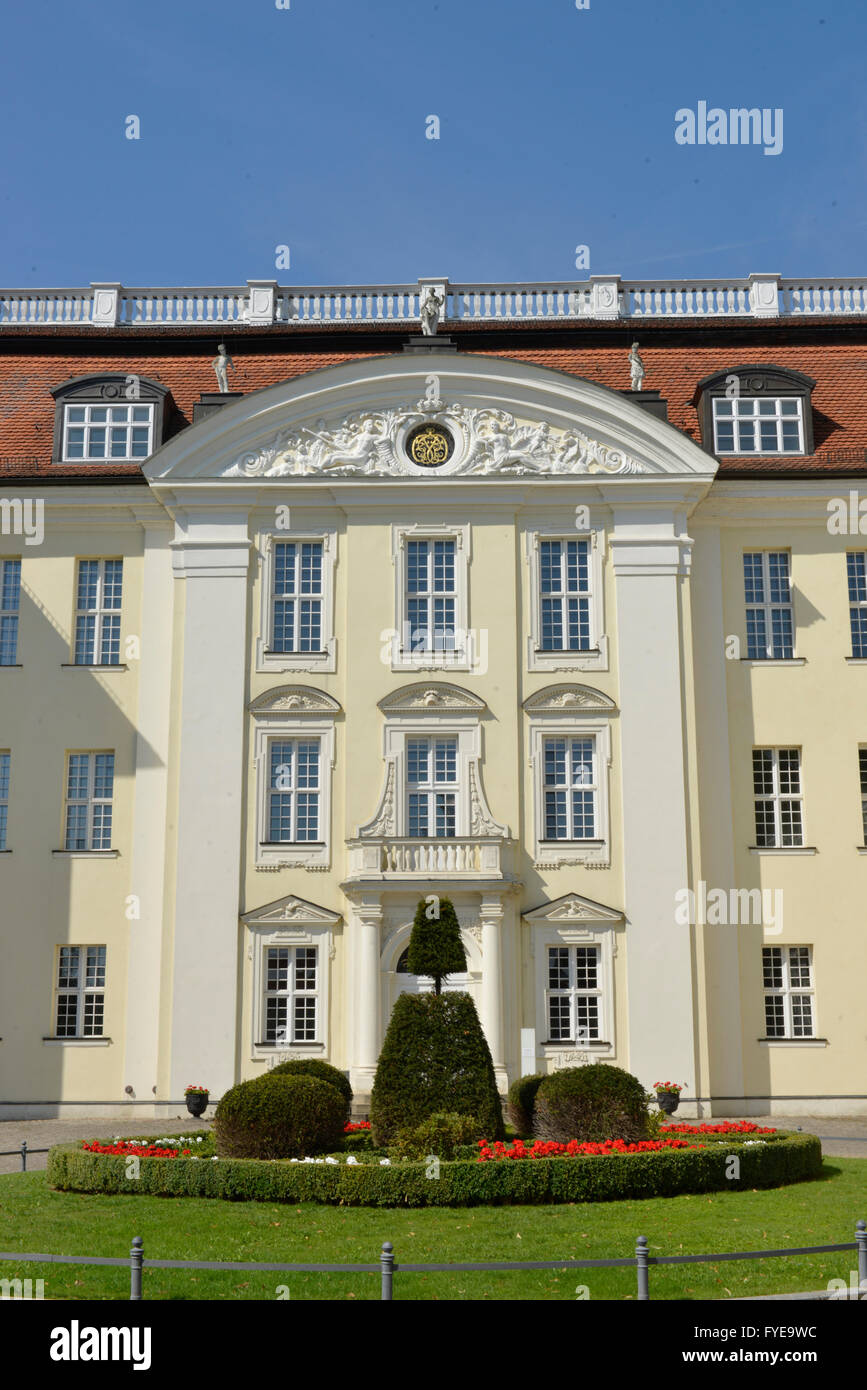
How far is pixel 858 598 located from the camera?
3172 cm

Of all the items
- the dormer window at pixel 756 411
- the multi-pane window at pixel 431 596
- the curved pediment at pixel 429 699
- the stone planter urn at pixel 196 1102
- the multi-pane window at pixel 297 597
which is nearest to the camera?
the stone planter urn at pixel 196 1102

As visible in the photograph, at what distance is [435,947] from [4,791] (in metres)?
13.6

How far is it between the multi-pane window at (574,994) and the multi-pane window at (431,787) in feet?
11.0

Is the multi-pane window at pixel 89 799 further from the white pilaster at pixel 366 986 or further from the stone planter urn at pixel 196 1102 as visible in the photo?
the white pilaster at pixel 366 986

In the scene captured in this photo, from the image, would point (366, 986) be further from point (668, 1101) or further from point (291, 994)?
point (668, 1101)

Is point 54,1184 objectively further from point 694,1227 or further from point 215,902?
point 215,902

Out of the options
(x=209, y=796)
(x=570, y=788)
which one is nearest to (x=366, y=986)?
(x=209, y=796)

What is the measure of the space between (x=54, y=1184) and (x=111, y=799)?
13.0 metres

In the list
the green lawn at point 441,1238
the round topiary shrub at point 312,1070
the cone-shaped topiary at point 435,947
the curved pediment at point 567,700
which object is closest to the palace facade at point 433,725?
the curved pediment at point 567,700

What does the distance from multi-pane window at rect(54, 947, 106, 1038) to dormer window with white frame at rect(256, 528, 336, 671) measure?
273 inches

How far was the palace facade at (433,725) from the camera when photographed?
95.8ft
